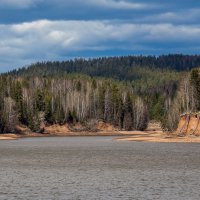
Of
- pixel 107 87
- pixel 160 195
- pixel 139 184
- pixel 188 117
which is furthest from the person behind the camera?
pixel 107 87

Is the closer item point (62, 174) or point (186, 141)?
point (62, 174)

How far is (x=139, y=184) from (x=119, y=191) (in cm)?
370

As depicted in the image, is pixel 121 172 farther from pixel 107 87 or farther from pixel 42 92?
pixel 107 87

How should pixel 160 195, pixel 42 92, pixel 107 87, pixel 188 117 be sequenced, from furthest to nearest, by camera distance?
pixel 107 87, pixel 42 92, pixel 188 117, pixel 160 195

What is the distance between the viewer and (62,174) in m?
41.4

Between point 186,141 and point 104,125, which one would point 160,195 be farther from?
point 104,125

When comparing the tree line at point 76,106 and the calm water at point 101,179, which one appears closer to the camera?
the calm water at point 101,179

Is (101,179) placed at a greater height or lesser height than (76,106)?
lesser

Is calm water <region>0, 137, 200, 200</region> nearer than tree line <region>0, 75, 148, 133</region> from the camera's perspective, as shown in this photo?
Yes

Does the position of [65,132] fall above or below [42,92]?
below

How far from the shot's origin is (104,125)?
174000 millimetres

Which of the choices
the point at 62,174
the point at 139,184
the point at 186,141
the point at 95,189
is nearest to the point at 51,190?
the point at 95,189

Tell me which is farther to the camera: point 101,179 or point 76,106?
point 76,106

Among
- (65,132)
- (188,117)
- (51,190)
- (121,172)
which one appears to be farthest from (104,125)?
(51,190)
